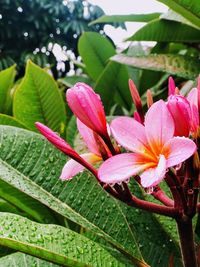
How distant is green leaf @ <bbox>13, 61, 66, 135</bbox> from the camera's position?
1.16 meters

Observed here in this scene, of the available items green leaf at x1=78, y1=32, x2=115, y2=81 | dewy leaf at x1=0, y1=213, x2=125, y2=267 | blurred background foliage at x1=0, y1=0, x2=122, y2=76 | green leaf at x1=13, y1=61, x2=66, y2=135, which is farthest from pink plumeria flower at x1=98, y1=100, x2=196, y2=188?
blurred background foliage at x1=0, y1=0, x2=122, y2=76

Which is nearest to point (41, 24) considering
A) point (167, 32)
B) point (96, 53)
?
point (96, 53)

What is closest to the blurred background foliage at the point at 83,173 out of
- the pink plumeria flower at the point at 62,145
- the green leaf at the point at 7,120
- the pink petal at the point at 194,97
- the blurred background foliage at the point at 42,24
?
the green leaf at the point at 7,120

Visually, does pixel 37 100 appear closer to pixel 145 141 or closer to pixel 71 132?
pixel 71 132

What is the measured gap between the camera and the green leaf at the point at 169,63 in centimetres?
120

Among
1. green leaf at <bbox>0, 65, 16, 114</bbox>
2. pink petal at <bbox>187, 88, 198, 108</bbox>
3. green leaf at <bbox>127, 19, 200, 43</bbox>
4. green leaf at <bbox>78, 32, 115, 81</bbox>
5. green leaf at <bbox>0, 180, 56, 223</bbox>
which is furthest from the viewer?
green leaf at <bbox>78, 32, 115, 81</bbox>

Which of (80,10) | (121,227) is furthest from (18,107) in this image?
(80,10)

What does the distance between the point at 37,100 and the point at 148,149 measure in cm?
65

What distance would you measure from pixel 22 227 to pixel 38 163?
0.62ft

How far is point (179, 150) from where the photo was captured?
524 millimetres

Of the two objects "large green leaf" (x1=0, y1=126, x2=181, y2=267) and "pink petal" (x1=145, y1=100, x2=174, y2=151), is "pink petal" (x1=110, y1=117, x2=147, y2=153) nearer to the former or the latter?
"pink petal" (x1=145, y1=100, x2=174, y2=151)

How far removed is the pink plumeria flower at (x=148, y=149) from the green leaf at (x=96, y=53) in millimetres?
1223

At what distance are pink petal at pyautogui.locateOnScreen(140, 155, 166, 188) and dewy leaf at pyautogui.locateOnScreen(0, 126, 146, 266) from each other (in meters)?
0.22

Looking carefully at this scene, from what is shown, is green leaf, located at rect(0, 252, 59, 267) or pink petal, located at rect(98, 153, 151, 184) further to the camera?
green leaf, located at rect(0, 252, 59, 267)
